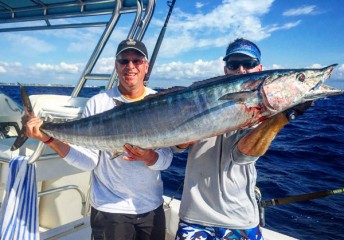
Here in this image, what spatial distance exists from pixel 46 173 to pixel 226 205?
1.87 m

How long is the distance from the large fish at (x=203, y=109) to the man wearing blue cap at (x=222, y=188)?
0.72 ft

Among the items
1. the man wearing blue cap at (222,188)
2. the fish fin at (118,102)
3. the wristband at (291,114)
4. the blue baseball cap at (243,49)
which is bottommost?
the man wearing blue cap at (222,188)

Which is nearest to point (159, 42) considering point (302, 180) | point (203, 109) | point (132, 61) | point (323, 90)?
point (132, 61)

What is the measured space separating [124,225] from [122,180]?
0.39m

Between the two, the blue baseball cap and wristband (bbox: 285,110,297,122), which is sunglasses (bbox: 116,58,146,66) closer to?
the blue baseball cap

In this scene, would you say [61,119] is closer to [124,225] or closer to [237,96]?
[124,225]

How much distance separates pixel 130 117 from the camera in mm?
2482

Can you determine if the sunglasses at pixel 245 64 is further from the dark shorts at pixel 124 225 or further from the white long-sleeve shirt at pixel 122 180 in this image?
the dark shorts at pixel 124 225

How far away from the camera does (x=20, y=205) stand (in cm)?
266

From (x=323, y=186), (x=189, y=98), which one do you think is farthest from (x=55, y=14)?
(x=323, y=186)

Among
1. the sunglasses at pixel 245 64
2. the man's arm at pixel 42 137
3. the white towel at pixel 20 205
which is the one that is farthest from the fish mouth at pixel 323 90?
the white towel at pixel 20 205

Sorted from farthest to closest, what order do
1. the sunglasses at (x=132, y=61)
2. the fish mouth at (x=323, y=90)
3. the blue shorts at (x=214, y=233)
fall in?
the sunglasses at (x=132, y=61), the blue shorts at (x=214, y=233), the fish mouth at (x=323, y=90)

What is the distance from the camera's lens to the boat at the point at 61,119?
3.05m

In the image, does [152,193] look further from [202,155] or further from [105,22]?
[105,22]
